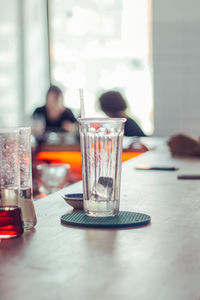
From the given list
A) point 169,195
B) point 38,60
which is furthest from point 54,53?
point 169,195

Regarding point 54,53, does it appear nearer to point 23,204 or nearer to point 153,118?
point 153,118

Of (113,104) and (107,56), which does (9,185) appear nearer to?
(113,104)

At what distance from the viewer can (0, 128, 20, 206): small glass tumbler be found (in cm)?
123

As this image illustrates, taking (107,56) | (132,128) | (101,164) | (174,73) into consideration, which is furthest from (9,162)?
(107,56)

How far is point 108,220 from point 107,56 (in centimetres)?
605

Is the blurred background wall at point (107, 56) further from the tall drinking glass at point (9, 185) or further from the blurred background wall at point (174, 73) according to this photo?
the tall drinking glass at point (9, 185)

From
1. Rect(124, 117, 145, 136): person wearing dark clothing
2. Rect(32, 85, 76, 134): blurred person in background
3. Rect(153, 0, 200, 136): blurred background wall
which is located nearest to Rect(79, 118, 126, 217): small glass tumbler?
Rect(124, 117, 145, 136): person wearing dark clothing

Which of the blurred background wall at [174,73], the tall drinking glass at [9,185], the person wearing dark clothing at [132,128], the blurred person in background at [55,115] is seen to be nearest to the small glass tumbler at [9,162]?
the tall drinking glass at [9,185]

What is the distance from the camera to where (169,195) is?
1.70 m

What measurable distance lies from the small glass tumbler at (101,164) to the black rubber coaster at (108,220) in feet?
0.07

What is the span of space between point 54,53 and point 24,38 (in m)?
0.49

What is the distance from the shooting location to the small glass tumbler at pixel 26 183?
1.23 metres

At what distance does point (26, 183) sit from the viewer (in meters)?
1.25

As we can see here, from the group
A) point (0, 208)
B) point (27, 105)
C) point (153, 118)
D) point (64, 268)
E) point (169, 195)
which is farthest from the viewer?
point (27, 105)
